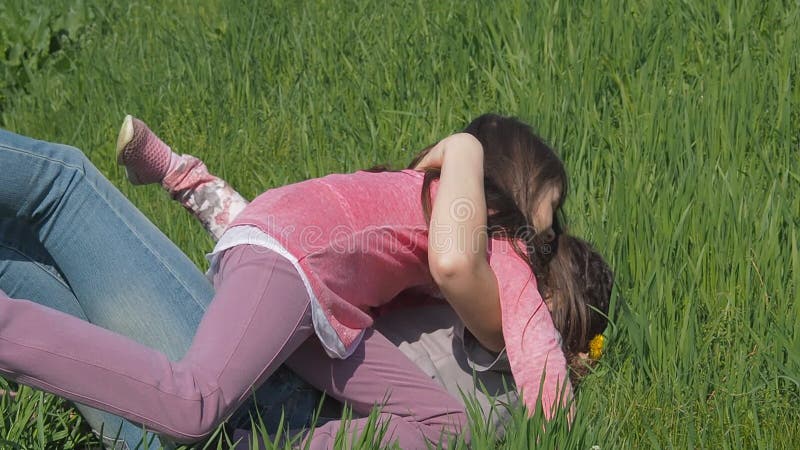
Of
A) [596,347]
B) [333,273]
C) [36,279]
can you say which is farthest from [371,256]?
[36,279]

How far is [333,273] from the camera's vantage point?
2.01 metres

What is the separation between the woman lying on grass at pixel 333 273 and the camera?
6.00 feet

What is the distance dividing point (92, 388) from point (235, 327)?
27 cm

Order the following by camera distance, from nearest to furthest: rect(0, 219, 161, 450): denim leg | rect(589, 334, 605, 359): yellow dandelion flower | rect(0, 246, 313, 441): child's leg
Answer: rect(0, 246, 313, 441): child's leg < rect(0, 219, 161, 450): denim leg < rect(589, 334, 605, 359): yellow dandelion flower

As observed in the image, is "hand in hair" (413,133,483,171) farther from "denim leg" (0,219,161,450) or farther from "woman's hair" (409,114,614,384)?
"denim leg" (0,219,161,450)

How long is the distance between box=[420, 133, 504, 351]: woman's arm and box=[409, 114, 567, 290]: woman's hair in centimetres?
9

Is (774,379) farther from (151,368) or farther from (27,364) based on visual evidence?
(27,364)

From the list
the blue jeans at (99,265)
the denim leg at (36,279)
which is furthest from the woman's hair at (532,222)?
the denim leg at (36,279)

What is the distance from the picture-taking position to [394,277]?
2154mm

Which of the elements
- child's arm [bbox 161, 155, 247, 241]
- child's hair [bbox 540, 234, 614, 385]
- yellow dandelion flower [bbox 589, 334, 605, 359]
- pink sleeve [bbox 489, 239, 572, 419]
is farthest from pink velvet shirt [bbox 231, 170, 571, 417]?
child's arm [bbox 161, 155, 247, 241]

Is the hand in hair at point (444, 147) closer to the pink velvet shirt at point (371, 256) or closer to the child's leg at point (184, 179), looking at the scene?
the pink velvet shirt at point (371, 256)

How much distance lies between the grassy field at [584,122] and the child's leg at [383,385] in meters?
0.24

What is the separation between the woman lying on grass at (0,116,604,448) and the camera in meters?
1.83

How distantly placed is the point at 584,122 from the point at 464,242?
126cm
